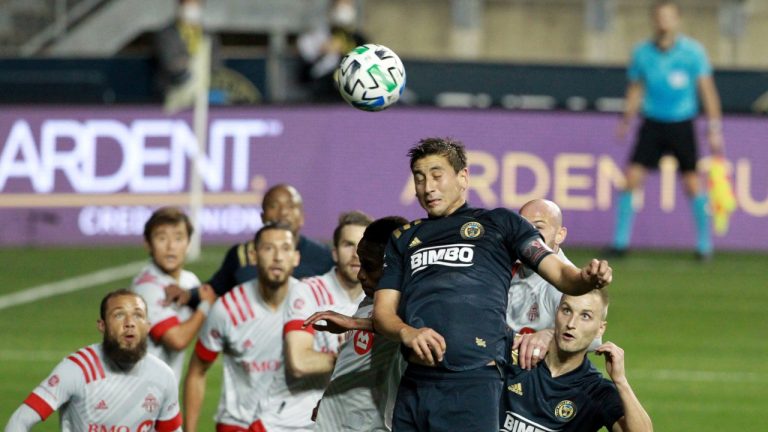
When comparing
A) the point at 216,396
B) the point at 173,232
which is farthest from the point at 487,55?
the point at 173,232

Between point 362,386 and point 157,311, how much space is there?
2.30 meters

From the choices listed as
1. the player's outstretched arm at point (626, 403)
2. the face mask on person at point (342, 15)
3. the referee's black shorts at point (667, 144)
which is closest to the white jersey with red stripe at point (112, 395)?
the player's outstretched arm at point (626, 403)

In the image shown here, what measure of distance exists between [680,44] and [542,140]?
208 cm

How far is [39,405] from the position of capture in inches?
312

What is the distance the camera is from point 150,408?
8344 millimetres

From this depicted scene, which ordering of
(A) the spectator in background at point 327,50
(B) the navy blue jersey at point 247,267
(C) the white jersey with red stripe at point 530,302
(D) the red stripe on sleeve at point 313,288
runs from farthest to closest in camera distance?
(A) the spectator in background at point 327,50, (B) the navy blue jersey at point 247,267, (D) the red stripe on sleeve at point 313,288, (C) the white jersey with red stripe at point 530,302

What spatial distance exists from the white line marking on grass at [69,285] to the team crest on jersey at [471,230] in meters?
10.3

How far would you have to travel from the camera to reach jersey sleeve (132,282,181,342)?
9492 millimetres

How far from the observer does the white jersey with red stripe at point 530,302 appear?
26.3 feet

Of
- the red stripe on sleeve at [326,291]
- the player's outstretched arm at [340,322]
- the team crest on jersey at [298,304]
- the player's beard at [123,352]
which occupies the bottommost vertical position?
the player's beard at [123,352]

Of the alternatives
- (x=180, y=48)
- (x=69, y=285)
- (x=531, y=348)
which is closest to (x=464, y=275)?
(x=531, y=348)

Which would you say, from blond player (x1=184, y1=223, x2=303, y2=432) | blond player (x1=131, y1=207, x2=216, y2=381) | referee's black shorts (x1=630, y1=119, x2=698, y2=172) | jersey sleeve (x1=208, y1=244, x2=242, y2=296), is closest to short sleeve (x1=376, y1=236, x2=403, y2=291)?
blond player (x1=184, y1=223, x2=303, y2=432)

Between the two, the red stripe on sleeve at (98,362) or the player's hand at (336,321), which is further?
the red stripe on sleeve at (98,362)

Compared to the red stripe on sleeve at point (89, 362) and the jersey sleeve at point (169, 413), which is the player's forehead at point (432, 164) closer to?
the jersey sleeve at point (169, 413)
